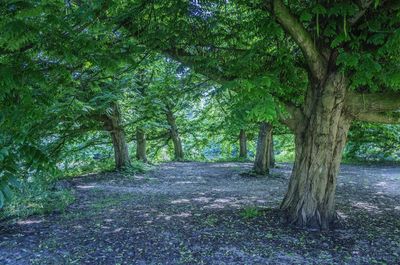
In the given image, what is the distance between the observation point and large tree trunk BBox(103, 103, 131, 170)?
459 inches

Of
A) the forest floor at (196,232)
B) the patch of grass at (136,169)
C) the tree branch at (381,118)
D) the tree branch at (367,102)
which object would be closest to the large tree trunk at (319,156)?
the tree branch at (367,102)

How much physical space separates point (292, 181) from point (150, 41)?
3065mm

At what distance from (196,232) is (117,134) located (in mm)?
7360

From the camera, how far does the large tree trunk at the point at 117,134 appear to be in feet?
38.3

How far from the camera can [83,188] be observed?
29.7 feet

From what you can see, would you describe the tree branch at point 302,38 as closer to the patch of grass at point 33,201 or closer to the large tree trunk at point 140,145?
the patch of grass at point 33,201

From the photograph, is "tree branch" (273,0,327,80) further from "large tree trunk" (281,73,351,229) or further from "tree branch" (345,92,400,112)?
"tree branch" (345,92,400,112)

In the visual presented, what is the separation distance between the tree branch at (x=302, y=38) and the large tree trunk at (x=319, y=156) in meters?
0.20

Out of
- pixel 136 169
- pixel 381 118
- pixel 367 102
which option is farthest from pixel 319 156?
pixel 136 169

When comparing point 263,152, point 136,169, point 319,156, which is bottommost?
point 136,169

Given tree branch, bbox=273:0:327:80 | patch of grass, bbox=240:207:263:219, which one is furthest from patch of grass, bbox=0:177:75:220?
tree branch, bbox=273:0:327:80

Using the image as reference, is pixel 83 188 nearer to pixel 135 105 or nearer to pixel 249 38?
pixel 135 105

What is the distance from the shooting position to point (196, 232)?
522 centimetres

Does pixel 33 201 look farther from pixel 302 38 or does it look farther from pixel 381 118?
pixel 381 118
